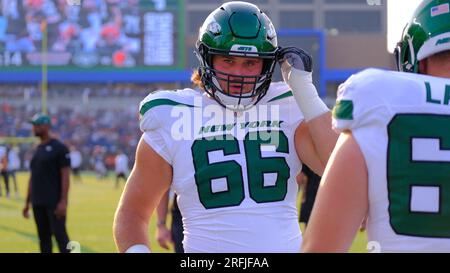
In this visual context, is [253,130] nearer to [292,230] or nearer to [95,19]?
[292,230]

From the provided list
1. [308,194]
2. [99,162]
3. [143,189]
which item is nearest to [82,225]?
[308,194]

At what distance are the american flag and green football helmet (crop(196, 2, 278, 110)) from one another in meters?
0.91

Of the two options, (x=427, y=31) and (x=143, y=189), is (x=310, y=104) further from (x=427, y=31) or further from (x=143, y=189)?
(x=427, y=31)

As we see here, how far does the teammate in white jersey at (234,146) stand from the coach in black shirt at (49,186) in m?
4.93

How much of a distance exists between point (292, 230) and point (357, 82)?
1032 mm

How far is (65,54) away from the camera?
94.5 ft

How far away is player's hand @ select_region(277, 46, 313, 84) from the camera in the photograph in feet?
9.03

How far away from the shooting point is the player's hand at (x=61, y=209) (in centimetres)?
740

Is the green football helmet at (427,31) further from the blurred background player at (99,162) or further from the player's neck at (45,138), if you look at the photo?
the blurred background player at (99,162)

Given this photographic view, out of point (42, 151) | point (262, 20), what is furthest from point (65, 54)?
point (262, 20)

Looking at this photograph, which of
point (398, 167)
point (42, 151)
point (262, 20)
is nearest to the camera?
point (398, 167)

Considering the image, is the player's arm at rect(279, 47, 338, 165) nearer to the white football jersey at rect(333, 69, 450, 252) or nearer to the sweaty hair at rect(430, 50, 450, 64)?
the sweaty hair at rect(430, 50, 450, 64)

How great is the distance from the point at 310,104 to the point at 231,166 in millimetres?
346

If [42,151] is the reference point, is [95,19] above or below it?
above
